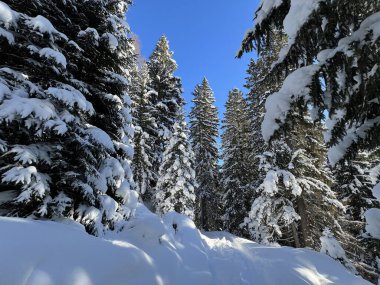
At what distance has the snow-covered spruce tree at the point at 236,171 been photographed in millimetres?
28016

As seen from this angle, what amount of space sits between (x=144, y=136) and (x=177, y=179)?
5774 mm

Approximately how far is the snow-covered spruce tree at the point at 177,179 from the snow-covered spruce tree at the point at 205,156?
5000 mm

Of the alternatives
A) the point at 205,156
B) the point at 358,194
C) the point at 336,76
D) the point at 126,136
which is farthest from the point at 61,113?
the point at 205,156

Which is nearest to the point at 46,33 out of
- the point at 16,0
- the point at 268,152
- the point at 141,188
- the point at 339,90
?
the point at 16,0

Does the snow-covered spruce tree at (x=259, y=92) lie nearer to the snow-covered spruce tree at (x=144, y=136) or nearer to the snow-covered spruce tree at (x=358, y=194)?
the snow-covered spruce tree at (x=358, y=194)

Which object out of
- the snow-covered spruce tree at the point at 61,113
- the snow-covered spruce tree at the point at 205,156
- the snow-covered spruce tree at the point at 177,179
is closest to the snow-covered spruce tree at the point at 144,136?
the snow-covered spruce tree at the point at 177,179

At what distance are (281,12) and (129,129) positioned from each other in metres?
6.51

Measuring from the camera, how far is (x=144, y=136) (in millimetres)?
29219

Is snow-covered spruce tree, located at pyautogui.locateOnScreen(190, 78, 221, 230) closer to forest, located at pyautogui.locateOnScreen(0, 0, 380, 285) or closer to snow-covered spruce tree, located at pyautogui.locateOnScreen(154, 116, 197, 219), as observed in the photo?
snow-covered spruce tree, located at pyautogui.locateOnScreen(154, 116, 197, 219)

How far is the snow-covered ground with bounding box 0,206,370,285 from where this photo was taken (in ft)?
11.5

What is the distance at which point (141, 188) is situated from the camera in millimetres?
28719

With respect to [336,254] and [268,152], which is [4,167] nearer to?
[336,254]

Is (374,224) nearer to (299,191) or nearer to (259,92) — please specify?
(299,191)

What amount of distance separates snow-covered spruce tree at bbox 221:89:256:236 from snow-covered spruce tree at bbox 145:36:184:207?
20.1 ft
